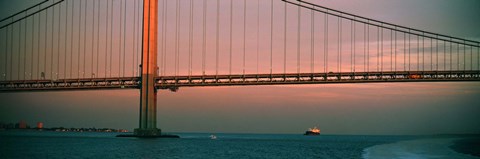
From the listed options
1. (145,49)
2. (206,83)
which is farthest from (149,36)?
(206,83)

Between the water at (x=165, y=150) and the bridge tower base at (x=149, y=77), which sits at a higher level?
the bridge tower base at (x=149, y=77)

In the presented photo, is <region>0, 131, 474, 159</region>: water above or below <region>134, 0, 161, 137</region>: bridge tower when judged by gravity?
below

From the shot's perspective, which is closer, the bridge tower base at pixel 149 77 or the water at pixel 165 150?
the water at pixel 165 150

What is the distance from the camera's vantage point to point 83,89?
91.8m

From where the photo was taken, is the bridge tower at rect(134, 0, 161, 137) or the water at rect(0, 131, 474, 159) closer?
the water at rect(0, 131, 474, 159)

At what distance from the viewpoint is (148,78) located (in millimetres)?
85188

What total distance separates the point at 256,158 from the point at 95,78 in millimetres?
41156

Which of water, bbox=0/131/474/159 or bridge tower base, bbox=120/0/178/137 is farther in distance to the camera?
bridge tower base, bbox=120/0/178/137

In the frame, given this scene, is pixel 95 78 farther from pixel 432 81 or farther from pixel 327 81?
pixel 432 81

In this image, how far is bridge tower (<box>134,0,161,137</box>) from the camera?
279 ft

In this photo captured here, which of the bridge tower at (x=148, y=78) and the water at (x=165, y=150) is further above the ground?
the bridge tower at (x=148, y=78)

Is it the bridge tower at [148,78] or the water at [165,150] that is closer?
the water at [165,150]

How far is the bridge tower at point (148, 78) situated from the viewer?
279ft

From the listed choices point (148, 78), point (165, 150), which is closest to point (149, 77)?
point (148, 78)
